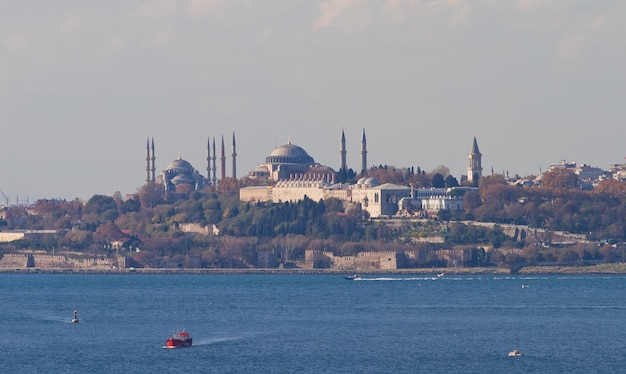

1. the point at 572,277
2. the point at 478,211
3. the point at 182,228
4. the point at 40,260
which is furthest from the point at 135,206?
the point at 572,277

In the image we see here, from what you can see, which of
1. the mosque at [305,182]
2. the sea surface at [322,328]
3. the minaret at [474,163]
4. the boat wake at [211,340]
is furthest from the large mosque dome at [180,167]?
the boat wake at [211,340]

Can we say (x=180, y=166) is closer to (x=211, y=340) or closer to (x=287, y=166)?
(x=287, y=166)

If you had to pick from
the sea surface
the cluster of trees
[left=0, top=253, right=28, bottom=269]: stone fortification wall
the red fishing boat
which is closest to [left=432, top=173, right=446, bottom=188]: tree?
the cluster of trees

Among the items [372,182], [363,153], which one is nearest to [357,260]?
[372,182]

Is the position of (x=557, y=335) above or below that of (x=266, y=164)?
below

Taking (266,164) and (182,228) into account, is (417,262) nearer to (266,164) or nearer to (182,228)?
(182,228)

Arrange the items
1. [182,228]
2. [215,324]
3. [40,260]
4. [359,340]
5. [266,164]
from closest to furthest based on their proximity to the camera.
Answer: [359,340]
[215,324]
[40,260]
[182,228]
[266,164]

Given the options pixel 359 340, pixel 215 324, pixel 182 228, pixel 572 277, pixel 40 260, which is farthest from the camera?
pixel 182 228

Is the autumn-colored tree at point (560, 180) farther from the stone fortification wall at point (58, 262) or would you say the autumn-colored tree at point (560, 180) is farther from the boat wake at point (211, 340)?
the boat wake at point (211, 340)
